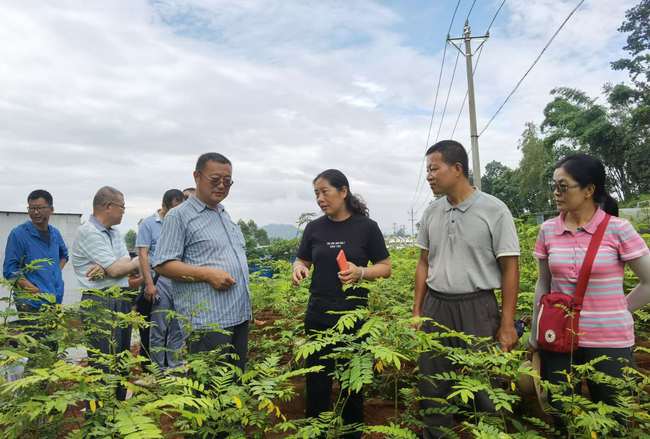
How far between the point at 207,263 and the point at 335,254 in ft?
2.65

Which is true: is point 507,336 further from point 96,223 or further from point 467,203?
point 96,223

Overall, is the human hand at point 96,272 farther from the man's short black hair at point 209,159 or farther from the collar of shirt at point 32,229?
the man's short black hair at point 209,159

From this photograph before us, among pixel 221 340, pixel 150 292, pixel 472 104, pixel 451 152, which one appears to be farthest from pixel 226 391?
pixel 472 104

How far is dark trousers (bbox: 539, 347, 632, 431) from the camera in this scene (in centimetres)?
218

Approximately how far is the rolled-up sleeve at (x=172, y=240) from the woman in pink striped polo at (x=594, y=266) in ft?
6.78

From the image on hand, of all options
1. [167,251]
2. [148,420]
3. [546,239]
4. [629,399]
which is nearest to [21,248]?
[167,251]

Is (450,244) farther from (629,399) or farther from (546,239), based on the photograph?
(629,399)

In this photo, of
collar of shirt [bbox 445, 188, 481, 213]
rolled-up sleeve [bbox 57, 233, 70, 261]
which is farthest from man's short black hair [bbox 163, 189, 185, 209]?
collar of shirt [bbox 445, 188, 481, 213]

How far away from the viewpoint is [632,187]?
32125mm

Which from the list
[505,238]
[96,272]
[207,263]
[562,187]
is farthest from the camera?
[96,272]

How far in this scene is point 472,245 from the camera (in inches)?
101

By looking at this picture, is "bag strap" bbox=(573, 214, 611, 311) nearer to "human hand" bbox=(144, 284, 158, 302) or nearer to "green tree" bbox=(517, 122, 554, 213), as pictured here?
"human hand" bbox=(144, 284, 158, 302)

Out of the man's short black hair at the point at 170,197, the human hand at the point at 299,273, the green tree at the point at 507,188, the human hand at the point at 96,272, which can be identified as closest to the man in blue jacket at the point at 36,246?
the human hand at the point at 96,272

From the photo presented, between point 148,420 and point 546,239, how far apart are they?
2.16 metres
